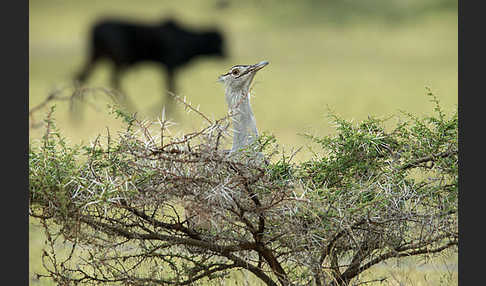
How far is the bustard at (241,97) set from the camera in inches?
150

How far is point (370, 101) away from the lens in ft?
54.9

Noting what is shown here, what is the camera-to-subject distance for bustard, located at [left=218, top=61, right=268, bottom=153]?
3814mm

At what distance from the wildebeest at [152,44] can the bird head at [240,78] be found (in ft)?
42.8

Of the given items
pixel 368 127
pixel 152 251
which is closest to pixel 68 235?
pixel 152 251

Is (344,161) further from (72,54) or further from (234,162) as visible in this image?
(72,54)

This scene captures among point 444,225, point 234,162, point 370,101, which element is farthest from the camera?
point 370,101

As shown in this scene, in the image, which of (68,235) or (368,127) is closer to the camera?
(68,235)

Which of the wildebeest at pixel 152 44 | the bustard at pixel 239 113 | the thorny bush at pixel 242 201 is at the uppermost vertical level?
the wildebeest at pixel 152 44

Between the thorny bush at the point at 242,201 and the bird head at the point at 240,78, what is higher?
the bird head at the point at 240,78

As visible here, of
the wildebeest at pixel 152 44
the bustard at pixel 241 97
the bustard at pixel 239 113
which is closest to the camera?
the bustard at pixel 239 113

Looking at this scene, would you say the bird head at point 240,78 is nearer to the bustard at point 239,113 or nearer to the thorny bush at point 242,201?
the bustard at point 239,113

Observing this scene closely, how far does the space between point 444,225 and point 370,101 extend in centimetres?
1367

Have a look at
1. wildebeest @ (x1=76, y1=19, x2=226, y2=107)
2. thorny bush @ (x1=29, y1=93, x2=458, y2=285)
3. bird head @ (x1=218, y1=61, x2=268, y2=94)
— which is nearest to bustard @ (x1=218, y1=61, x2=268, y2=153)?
bird head @ (x1=218, y1=61, x2=268, y2=94)

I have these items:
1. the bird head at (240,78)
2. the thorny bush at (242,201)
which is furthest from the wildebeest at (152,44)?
the thorny bush at (242,201)
